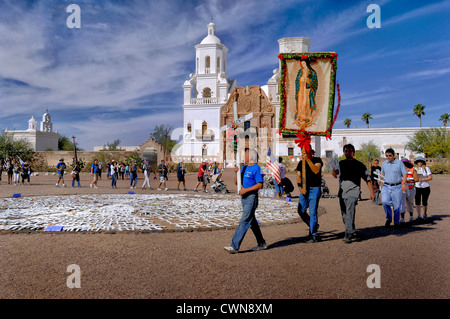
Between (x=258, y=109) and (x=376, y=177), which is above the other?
(x=258, y=109)

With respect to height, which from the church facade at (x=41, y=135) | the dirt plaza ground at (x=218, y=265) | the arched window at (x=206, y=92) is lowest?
the dirt plaza ground at (x=218, y=265)

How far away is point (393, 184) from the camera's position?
28.0 feet

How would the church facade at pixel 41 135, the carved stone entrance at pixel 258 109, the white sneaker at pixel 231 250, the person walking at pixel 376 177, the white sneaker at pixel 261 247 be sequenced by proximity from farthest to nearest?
the church facade at pixel 41 135, the carved stone entrance at pixel 258 109, the person walking at pixel 376 177, the white sneaker at pixel 261 247, the white sneaker at pixel 231 250

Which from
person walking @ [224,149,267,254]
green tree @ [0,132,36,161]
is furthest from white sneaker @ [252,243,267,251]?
green tree @ [0,132,36,161]

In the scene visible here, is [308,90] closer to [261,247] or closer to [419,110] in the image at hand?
[261,247]


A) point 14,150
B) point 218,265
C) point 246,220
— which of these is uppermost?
point 14,150

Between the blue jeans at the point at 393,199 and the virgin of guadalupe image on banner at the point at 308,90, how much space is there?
2.22 m

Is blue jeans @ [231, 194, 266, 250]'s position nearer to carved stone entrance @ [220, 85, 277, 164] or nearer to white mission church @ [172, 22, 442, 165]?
white mission church @ [172, 22, 442, 165]

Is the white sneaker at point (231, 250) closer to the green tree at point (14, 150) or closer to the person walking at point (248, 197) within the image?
the person walking at point (248, 197)

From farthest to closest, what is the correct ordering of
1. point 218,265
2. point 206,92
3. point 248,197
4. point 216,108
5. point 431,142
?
point 206,92 → point 216,108 → point 431,142 → point 248,197 → point 218,265

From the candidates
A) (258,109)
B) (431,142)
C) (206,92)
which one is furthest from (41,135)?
(431,142)

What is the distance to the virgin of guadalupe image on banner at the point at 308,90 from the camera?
8.23m

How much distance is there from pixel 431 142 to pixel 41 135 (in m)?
Result: 74.9

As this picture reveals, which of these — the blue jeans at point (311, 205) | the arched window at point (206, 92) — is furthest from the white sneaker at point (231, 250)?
the arched window at point (206, 92)
